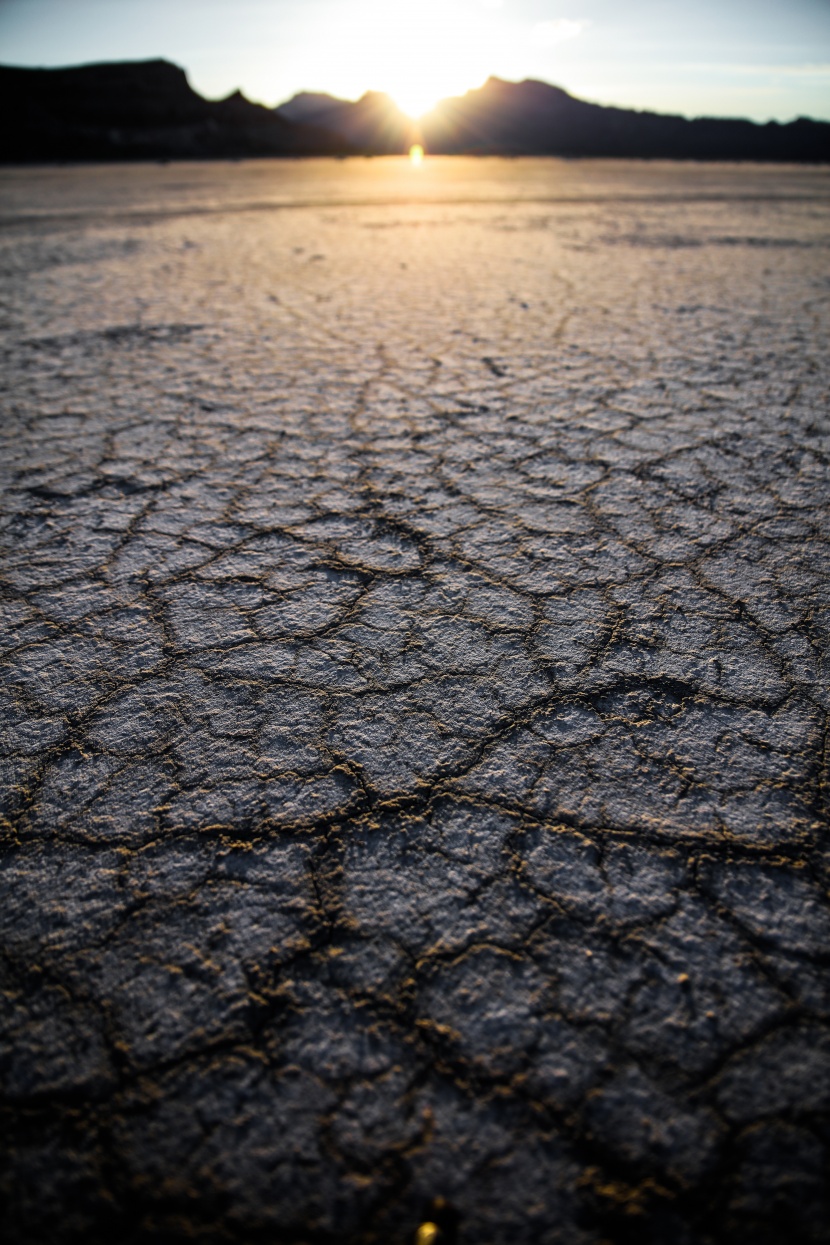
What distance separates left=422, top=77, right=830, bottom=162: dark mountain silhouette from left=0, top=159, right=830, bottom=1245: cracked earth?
121 ft

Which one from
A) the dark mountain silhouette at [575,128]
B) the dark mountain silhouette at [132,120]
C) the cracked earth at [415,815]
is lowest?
the cracked earth at [415,815]

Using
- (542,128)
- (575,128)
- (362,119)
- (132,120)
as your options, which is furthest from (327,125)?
(132,120)

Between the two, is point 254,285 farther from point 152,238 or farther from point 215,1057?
point 215,1057

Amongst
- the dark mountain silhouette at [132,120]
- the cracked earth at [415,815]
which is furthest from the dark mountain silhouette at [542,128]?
the cracked earth at [415,815]

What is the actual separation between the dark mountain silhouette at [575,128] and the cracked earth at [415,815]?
121 ft

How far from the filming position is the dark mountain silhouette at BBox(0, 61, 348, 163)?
22516mm

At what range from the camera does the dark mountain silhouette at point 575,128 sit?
34719 millimetres

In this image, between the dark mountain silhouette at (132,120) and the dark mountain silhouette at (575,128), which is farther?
the dark mountain silhouette at (575,128)

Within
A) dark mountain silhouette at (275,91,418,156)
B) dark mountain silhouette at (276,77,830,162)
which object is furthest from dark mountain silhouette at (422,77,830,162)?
dark mountain silhouette at (275,91,418,156)

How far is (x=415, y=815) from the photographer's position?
3.28ft

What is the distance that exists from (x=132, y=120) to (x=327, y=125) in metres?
18.0

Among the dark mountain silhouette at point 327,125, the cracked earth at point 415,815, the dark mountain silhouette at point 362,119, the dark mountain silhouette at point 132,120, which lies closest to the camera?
the cracked earth at point 415,815

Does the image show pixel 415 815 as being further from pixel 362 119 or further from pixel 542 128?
pixel 362 119

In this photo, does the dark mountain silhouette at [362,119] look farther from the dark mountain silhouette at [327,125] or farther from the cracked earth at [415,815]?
the cracked earth at [415,815]
